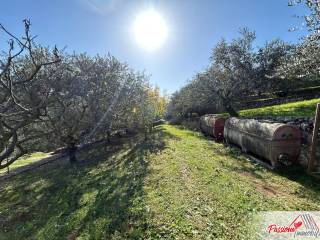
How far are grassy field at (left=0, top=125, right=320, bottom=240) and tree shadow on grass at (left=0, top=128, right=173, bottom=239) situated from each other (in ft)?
0.12

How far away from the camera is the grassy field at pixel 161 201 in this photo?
827 centimetres

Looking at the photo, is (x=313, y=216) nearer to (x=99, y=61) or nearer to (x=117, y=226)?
(x=117, y=226)

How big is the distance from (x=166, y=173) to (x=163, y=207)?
15.4 ft

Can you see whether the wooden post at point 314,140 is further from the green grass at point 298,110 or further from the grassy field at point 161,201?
the green grass at point 298,110

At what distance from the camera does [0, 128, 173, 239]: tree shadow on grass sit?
9.10 metres

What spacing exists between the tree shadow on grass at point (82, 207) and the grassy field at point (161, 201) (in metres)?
0.04

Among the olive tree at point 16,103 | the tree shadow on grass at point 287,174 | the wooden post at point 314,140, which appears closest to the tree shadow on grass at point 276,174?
the tree shadow on grass at point 287,174

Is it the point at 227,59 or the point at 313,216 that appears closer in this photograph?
the point at 313,216

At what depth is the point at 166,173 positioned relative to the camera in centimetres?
1421

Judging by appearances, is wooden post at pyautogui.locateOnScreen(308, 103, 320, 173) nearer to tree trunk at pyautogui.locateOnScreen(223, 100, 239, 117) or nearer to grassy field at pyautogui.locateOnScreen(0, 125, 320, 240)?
grassy field at pyautogui.locateOnScreen(0, 125, 320, 240)

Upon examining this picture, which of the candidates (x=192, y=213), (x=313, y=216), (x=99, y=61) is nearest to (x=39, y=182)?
(x=99, y=61)

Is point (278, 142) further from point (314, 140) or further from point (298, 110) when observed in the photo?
point (298, 110)

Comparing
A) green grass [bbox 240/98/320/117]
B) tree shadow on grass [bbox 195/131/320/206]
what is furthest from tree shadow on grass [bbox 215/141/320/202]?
green grass [bbox 240/98/320/117]

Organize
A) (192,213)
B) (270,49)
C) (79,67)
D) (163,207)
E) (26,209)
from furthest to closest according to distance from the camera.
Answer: (270,49), (79,67), (26,209), (163,207), (192,213)
